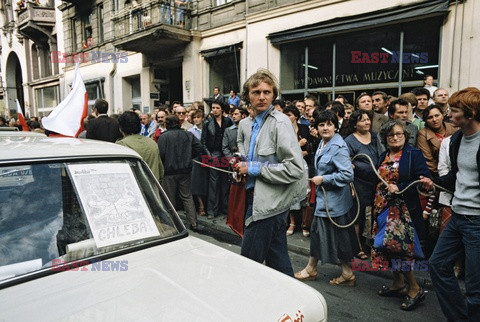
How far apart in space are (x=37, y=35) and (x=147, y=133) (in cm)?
2034

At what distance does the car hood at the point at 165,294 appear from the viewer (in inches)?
55.6

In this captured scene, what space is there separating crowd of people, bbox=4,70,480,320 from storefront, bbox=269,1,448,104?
3604mm

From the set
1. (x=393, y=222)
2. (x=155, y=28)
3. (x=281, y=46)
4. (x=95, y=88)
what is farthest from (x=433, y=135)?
(x=95, y=88)

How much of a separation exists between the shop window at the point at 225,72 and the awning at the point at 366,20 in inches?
81.3

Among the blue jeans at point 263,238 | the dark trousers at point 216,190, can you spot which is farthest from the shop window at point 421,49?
the blue jeans at point 263,238

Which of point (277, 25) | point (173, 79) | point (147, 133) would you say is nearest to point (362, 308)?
point (147, 133)

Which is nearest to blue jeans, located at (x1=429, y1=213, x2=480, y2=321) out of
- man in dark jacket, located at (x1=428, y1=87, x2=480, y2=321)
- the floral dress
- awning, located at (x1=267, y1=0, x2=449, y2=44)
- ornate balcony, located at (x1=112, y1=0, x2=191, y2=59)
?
man in dark jacket, located at (x1=428, y1=87, x2=480, y2=321)

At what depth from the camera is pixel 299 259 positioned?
4875mm

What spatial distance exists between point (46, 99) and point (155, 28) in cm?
1588

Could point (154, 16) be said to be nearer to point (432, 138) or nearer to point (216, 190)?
point (216, 190)

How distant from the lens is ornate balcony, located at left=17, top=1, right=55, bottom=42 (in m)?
21.9

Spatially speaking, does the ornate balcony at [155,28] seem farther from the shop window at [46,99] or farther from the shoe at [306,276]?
the shoe at [306,276]

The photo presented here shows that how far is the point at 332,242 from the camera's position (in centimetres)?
379

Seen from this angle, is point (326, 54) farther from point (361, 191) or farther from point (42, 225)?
point (42, 225)
